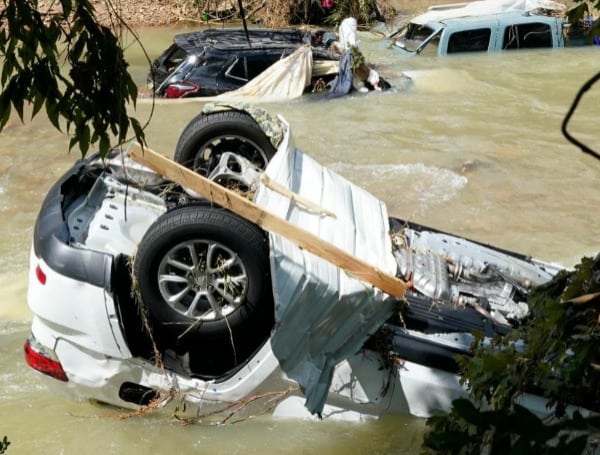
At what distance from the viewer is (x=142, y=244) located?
4328 millimetres

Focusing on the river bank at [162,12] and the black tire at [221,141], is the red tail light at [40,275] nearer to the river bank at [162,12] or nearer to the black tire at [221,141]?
the black tire at [221,141]

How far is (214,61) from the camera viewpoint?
12.0 m

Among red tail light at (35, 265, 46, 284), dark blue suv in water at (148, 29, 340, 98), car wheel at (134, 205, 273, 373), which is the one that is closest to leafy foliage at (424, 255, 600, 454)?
car wheel at (134, 205, 273, 373)

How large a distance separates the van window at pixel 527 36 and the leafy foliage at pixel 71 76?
13713 millimetres

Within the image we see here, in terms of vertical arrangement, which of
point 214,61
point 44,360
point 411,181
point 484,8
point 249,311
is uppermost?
point 484,8

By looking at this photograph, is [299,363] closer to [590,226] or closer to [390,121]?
[590,226]

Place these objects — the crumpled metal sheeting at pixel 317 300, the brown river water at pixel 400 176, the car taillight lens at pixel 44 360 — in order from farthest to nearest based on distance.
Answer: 1. the brown river water at pixel 400 176
2. the car taillight lens at pixel 44 360
3. the crumpled metal sheeting at pixel 317 300

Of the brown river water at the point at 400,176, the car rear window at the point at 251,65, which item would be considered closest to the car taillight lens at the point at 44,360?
the brown river water at the point at 400,176

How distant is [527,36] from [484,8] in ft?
3.53

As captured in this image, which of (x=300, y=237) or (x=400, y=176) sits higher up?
(x=300, y=237)

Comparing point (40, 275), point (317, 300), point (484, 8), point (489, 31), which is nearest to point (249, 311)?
point (317, 300)

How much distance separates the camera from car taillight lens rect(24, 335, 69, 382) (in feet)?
15.0

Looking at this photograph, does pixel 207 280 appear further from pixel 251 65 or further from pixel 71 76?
pixel 251 65

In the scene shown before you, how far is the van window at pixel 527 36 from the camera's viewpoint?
15.1m
